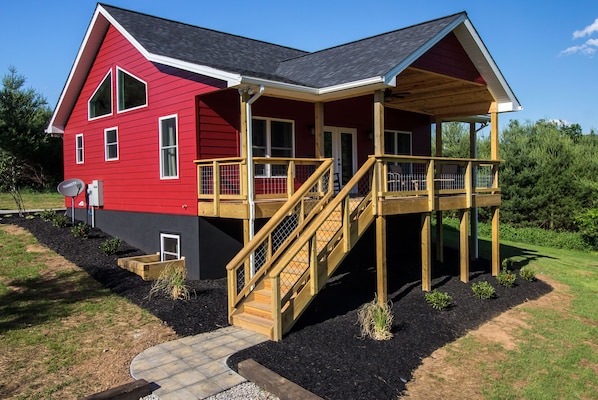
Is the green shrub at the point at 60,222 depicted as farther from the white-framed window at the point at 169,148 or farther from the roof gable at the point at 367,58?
the roof gable at the point at 367,58

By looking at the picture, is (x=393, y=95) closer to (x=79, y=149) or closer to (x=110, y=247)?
(x=110, y=247)

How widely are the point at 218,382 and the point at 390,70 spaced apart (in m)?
6.22

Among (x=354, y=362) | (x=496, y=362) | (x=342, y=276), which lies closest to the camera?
(x=354, y=362)

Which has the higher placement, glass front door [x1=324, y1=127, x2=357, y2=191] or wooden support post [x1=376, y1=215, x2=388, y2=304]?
glass front door [x1=324, y1=127, x2=357, y2=191]

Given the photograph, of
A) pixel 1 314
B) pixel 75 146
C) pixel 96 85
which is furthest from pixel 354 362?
pixel 75 146

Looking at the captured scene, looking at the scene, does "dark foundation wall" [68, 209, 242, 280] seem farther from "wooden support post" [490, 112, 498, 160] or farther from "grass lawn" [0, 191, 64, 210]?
"grass lawn" [0, 191, 64, 210]

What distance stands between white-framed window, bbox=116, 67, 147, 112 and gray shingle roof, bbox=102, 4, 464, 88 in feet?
3.98

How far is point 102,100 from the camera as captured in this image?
13.7m

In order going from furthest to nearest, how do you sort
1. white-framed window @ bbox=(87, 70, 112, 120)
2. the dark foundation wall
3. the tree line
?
the tree line, white-framed window @ bbox=(87, 70, 112, 120), the dark foundation wall

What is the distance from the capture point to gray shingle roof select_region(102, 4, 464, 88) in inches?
389

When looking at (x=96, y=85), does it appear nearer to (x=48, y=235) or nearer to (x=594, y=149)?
(x=48, y=235)

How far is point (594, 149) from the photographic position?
23.9m

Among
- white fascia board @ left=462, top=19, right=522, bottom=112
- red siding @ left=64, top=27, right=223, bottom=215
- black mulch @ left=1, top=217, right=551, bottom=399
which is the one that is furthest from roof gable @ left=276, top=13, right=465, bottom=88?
black mulch @ left=1, top=217, right=551, bottom=399

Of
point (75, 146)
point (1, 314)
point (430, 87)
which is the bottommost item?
point (1, 314)
